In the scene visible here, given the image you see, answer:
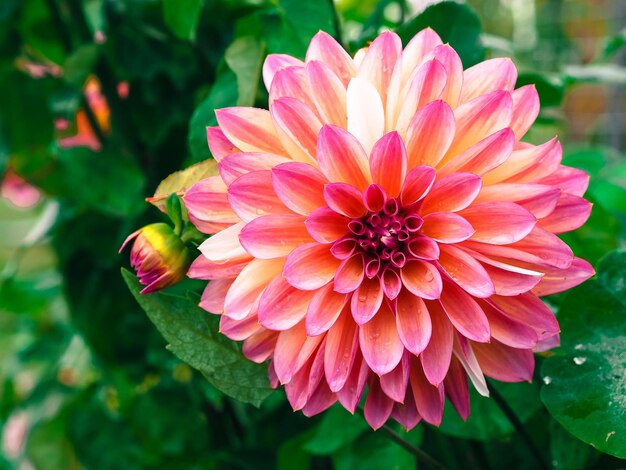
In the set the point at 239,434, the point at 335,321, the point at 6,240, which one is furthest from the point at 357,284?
the point at 6,240

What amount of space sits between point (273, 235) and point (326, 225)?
3 cm

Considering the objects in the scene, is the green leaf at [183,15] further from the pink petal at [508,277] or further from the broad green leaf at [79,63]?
the pink petal at [508,277]

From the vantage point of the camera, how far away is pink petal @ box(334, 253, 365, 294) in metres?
0.28

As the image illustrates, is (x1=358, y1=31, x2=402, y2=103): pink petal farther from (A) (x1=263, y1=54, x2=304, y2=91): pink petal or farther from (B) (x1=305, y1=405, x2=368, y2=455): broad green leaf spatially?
(B) (x1=305, y1=405, x2=368, y2=455): broad green leaf

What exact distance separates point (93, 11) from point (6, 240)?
62 centimetres

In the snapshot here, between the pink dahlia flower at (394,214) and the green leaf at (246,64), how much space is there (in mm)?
89

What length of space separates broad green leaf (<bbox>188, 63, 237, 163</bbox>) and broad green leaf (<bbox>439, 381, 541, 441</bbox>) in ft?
0.66

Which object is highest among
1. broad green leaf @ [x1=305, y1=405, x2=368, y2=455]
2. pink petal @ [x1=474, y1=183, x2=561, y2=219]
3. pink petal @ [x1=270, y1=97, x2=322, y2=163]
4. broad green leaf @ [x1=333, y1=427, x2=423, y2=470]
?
pink petal @ [x1=270, y1=97, x2=322, y2=163]

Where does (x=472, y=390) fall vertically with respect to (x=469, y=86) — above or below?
below

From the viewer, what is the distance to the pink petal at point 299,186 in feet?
0.87

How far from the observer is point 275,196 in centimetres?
28

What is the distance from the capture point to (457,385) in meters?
0.29

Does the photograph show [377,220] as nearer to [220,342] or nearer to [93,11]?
[220,342]

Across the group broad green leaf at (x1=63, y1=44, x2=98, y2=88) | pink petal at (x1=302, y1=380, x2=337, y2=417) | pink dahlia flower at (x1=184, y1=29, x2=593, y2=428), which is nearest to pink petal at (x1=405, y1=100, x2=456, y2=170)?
pink dahlia flower at (x1=184, y1=29, x2=593, y2=428)
